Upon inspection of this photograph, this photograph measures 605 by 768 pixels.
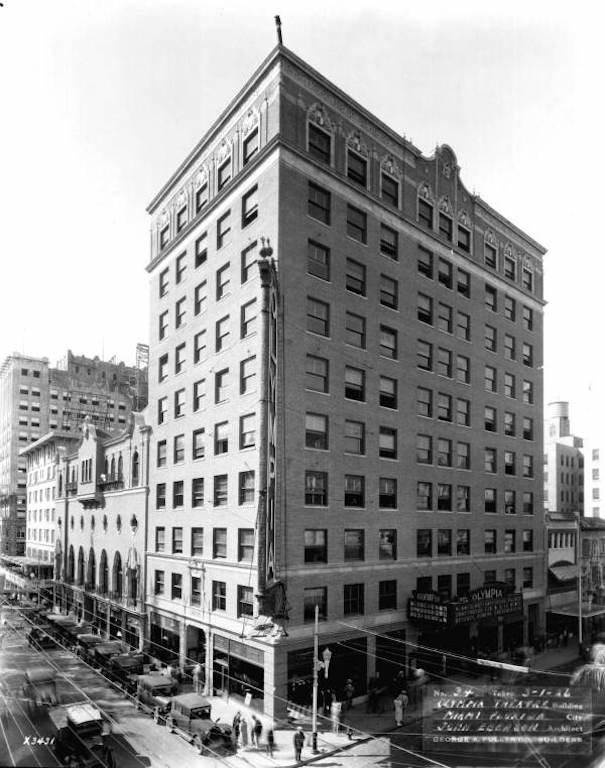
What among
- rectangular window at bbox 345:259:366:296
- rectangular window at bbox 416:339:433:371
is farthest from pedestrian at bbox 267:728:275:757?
rectangular window at bbox 416:339:433:371

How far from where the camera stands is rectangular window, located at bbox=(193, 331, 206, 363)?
42300 mm

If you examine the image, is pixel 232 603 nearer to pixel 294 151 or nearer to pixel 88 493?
pixel 294 151

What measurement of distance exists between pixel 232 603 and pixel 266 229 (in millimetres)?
21925

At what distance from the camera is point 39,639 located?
49031 mm

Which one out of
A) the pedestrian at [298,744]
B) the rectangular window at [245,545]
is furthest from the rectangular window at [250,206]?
the pedestrian at [298,744]

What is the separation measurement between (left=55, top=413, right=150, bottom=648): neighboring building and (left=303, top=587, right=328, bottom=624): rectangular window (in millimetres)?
18715

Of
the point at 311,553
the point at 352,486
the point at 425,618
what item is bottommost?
the point at 425,618

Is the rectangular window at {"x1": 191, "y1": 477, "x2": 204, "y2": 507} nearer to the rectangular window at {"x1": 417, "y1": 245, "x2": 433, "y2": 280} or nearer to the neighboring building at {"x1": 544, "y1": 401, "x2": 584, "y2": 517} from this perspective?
the rectangular window at {"x1": 417, "y1": 245, "x2": 433, "y2": 280}

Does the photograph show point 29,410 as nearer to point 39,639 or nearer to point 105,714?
point 39,639

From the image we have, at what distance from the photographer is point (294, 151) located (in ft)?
117

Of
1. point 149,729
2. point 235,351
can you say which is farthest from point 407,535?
point 149,729

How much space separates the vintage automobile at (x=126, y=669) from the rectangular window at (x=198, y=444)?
43.0ft

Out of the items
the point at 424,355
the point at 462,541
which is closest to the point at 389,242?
the point at 424,355

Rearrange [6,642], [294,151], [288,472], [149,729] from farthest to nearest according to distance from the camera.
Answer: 1. [6,642]
2. [294,151]
3. [288,472]
4. [149,729]
